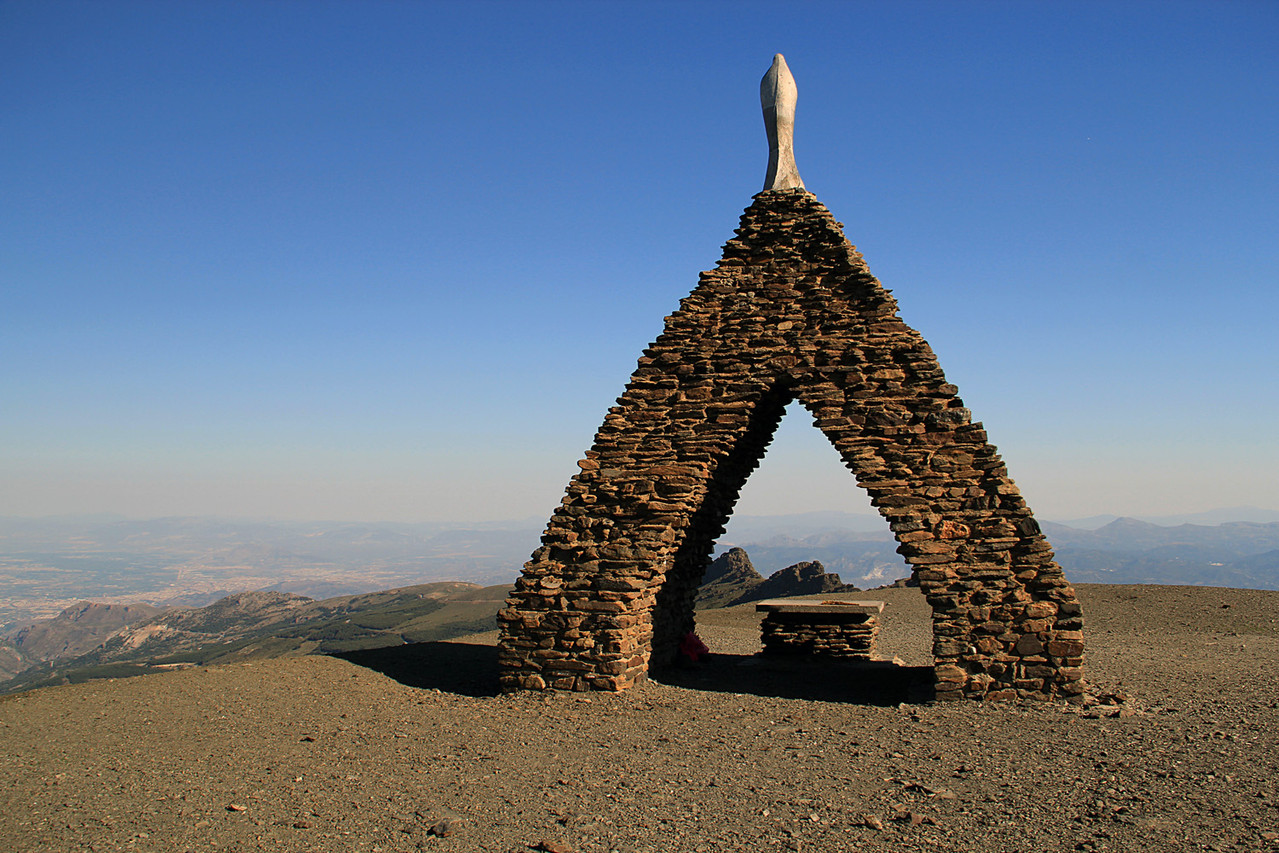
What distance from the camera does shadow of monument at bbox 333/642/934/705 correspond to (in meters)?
10.8

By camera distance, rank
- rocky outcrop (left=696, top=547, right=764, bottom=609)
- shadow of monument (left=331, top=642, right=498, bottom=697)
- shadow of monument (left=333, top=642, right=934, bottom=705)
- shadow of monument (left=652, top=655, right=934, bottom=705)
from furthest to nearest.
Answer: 1. rocky outcrop (left=696, top=547, right=764, bottom=609)
2. shadow of monument (left=331, top=642, right=498, bottom=697)
3. shadow of monument (left=333, top=642, right=934, bottom=705)
4. shadow of monument (left=652, top=655, right=934, bottom=705)

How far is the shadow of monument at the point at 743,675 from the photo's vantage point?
35.5 feet

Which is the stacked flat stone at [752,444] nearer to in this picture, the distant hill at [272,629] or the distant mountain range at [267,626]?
the distant mountain range at [267,626]

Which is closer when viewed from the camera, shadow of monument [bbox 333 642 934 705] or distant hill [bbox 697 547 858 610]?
shadow of monument [bbox 333 642 934 705]

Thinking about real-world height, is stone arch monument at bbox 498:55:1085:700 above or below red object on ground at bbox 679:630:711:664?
above

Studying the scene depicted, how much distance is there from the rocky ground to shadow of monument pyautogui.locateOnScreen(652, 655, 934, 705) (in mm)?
87

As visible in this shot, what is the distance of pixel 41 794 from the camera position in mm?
7199

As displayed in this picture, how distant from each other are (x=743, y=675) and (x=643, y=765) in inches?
207

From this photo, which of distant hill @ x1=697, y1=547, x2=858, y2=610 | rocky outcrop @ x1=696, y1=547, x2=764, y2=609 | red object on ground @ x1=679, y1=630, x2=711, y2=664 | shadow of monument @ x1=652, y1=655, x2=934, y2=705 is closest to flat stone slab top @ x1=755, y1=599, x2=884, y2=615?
shadow of monument @ x1=652, y1=655, x2=934, y2=705

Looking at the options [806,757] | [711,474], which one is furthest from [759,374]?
[806,757]

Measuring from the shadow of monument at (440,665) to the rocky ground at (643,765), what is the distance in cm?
12

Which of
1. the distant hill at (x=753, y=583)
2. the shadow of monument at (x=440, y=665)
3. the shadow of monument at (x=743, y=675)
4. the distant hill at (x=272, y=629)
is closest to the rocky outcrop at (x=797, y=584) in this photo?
the distant hill at (x=753, y=583)

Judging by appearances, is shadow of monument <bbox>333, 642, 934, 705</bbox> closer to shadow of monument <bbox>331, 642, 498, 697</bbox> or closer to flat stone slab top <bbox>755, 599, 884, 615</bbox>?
shadow of monument <bbox>331, 642, 498, 697</bbox>

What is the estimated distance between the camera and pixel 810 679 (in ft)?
39.4
